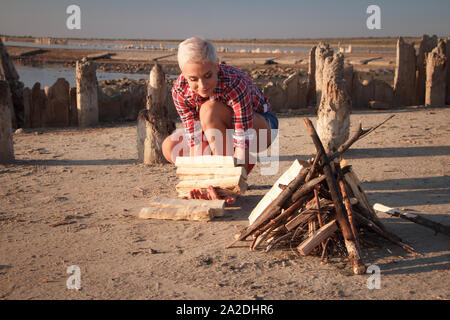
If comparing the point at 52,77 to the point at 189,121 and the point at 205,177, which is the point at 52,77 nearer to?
the point at 189,121

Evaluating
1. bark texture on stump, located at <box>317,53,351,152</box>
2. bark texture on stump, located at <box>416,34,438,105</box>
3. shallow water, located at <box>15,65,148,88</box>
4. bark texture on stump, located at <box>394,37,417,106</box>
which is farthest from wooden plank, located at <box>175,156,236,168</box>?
shallow water, located at <box>15,65,148,88</box>

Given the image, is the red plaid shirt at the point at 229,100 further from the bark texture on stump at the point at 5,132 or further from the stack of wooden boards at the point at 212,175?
the bark texture on stump at the point at 5,132

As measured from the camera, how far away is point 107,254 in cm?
371

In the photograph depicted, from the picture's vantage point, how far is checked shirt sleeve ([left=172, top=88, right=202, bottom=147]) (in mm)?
4977

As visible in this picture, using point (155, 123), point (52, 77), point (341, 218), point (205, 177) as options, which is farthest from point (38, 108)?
point (52, 77)

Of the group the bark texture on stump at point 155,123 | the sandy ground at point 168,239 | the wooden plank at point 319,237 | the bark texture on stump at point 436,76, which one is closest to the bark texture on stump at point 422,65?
the bark texture on stump at point 436,76

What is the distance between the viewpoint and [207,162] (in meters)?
4.94

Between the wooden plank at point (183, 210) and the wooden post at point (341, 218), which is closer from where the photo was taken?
the wooden post at point (341, 218)

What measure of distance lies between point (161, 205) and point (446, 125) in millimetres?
6055

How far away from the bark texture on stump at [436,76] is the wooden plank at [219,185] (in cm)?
725

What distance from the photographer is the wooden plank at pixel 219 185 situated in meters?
4.79

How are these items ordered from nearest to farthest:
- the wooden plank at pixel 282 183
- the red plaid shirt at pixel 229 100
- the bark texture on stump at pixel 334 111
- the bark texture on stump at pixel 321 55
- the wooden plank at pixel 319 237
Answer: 1. the wooden plank at pixel 319 237
2. the wooden plank at pixel 282 183
3. the red plaid shirt at pixel 229 100
4. the bark texture on stump at pixel 334 111
5. the bark texture on stump at pixel 321 55

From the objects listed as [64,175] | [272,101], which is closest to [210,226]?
[64,175]
